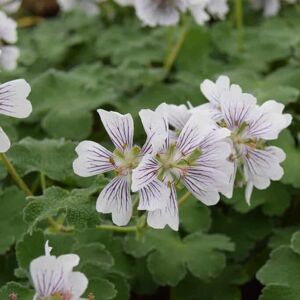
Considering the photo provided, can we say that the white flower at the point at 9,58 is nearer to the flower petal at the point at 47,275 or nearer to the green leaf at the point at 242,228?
the green leaf at the point at 242,228

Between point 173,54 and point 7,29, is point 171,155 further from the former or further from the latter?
point 173,54

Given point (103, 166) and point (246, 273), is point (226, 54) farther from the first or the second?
point (103, 166)

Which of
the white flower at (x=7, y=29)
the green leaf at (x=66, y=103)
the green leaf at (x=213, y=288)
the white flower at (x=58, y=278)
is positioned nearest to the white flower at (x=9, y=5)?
the green leaf at (x=66, y=103)

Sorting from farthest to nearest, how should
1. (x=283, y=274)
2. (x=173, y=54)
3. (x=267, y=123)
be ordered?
1. (x=173, y=54)
2. (x=283, y=274)
3. (x=267, y=123)

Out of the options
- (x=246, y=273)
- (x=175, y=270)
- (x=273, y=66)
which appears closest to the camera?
(x=175, y=270)

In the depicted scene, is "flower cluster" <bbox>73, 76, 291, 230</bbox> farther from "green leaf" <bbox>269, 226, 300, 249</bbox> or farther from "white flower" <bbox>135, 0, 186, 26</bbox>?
"white flower" <bbox>135, 0, 186, 26</bbox>

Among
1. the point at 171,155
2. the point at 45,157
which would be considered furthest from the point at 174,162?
the point at 45,157

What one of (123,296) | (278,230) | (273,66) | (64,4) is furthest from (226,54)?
(123,296)
